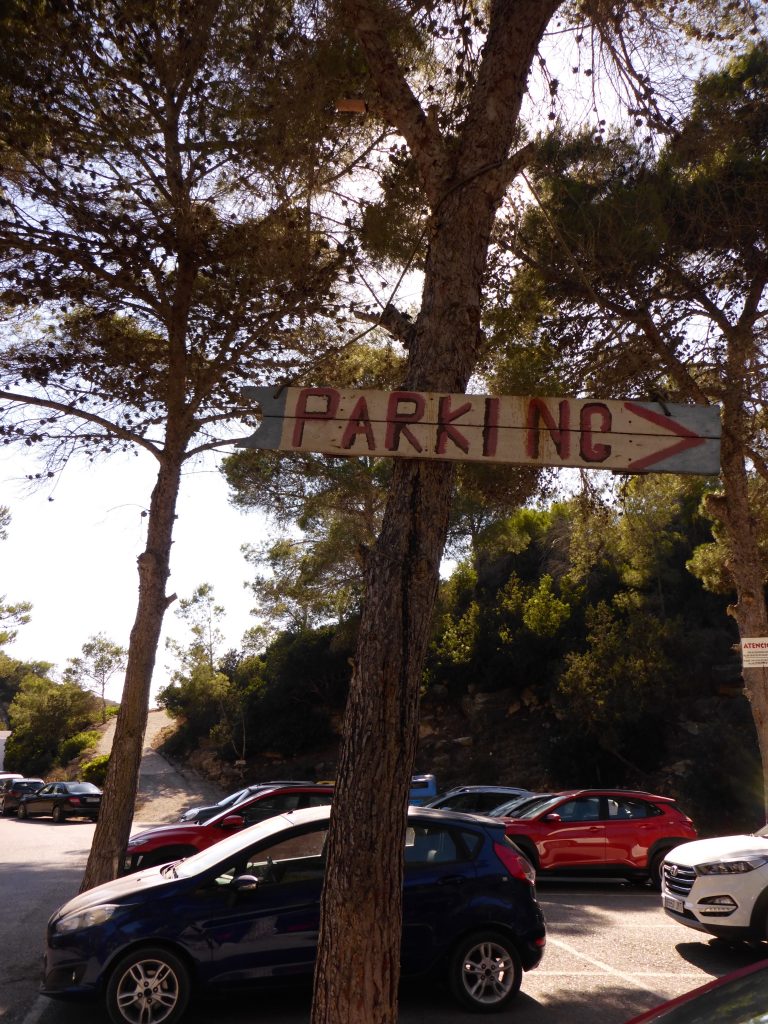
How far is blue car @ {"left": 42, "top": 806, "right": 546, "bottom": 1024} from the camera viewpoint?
232 inches

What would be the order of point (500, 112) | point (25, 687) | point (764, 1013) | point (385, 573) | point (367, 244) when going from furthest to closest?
1. point (25, 687)
2. point (367, 244)
3. point (500, 112)
4. point (385, 573)
5. point (764, 1013)

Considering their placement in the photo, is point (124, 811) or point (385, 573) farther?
point (124, 811)

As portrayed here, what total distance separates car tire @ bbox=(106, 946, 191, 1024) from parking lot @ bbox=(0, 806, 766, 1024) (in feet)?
0.82

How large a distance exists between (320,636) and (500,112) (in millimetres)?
32203

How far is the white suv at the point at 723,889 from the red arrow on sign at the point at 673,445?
5477 millimetres

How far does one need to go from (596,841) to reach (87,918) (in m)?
8.95

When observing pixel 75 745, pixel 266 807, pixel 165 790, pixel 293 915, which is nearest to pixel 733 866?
pixel 293 915

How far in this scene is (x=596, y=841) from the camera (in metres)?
13.0

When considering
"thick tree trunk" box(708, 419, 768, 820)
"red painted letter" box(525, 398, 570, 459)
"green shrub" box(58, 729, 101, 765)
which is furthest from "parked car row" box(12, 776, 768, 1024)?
"green shrub" box(58, 729, 101, 765)

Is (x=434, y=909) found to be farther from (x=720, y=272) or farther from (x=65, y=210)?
(x=720, y=272)

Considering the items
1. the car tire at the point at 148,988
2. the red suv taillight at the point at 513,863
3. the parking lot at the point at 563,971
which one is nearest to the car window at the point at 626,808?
the parking lot at the point at 563,971

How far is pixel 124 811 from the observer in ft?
28.9

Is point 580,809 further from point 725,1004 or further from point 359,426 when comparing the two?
point 725,1004

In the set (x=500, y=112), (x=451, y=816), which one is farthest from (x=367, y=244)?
(x=451, y=816)
